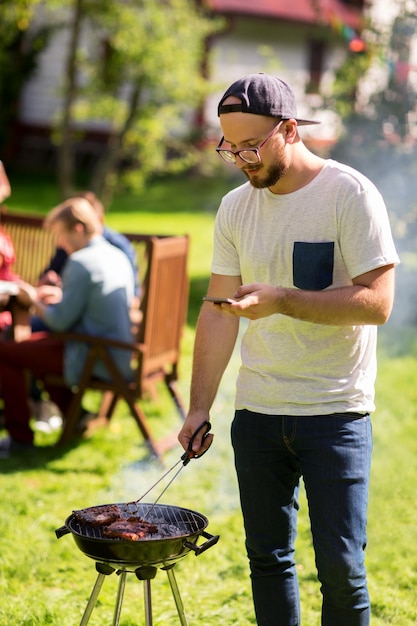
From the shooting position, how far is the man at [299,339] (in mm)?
2693

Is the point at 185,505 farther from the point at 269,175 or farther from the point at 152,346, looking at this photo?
the point at 269,175

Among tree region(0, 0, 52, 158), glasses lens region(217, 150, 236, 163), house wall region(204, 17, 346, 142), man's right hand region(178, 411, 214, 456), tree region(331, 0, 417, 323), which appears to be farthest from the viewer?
house wall region(204, 17, 346, 142)

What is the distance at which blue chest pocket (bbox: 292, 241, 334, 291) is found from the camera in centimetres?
278

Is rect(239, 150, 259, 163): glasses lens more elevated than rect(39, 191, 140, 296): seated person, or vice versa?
rect(239, 150, 259, 163): glasses lens

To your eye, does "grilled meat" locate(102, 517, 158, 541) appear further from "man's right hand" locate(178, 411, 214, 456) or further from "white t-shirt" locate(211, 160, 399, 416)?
"white t-shirt" locate(211, 160, 399, 416)

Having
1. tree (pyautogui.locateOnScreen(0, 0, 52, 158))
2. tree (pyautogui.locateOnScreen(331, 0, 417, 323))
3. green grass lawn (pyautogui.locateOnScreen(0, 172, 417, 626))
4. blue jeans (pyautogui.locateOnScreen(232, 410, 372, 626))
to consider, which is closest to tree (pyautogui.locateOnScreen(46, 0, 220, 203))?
tree (pyautogui.locateOnScreen(331, 0, 417, 323))

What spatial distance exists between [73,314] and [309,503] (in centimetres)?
334

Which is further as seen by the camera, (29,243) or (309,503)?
(29,243)

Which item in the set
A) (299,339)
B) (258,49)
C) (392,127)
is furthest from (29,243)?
(258,49)

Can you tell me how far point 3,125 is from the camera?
2086 centimetres

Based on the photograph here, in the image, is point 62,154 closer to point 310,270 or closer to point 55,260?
point 55,260

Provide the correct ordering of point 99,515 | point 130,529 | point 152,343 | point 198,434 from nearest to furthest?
point 130,529
point 99,515
point 198,434
point 152,343

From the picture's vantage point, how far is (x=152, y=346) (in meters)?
6.14

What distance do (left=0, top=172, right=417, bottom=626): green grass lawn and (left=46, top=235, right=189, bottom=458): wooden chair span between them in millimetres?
195
